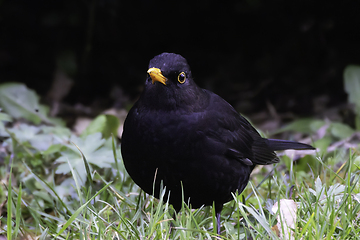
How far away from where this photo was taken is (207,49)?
20.9 ft

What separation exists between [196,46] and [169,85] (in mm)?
4097

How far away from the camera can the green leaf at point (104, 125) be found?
3838mm

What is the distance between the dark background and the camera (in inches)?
218

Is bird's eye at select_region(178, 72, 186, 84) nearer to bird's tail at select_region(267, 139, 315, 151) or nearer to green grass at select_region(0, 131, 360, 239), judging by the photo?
green grass at select_region(0, 131, 360, 239)

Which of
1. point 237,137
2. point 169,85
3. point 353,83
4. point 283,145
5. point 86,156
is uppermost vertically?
point 169,85

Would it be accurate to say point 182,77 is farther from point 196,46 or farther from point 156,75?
point 196,46

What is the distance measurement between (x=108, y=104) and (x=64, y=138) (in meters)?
2.16

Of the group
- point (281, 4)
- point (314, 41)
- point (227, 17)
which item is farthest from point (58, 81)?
point (314, 41)

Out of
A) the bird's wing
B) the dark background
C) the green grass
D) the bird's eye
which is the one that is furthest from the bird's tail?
the dark background

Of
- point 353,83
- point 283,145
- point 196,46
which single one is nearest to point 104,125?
point 283,145

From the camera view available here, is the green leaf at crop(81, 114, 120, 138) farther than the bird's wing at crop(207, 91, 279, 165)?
Yes

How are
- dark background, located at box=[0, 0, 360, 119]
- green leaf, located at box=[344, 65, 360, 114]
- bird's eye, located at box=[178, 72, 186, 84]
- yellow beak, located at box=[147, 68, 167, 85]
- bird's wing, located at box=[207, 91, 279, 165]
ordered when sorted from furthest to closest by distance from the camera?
dark background, located at box=[0, 0, 360, 119] → green leaf, located at box=[344, 65, 360, 114] → bird's wing, located at box=[207, 91, 279, 165] → bird's eye, located at box=[178, 72, 186, 84] → yellow beak, located at box=[147, 68, 167, 85]

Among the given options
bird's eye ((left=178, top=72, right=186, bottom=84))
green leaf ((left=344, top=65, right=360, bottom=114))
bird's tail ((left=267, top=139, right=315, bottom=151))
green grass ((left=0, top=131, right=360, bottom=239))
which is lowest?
green grass ((left=0, top=131, right=360, bottom=239))

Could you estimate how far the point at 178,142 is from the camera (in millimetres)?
2373
